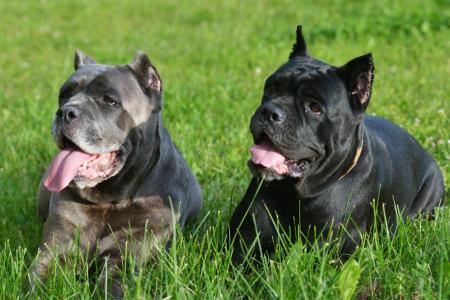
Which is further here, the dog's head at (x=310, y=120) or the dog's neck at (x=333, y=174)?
the dog's neck at (x=333, y=174)

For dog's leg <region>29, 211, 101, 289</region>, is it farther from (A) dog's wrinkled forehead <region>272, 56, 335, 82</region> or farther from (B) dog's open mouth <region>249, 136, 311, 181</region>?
(A) dog's wrinkled forehead <region>272, 56, 335, 82</region>

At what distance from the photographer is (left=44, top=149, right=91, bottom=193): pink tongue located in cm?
477

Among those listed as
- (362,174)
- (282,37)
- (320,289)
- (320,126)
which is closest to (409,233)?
(362,174)

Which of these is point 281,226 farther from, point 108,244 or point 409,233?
point 108,244

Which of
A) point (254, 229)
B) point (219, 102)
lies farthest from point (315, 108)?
point (219, 102)

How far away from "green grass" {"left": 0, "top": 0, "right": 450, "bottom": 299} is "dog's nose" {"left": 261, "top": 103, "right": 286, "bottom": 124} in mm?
725

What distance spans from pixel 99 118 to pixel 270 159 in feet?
3.60

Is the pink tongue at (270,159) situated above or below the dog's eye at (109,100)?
below

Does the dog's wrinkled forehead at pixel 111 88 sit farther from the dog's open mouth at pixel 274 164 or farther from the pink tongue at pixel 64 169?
the dog's open mouth at pixel 274 164

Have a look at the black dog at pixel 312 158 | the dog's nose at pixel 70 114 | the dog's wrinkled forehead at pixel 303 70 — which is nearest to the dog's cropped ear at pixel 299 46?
the black dog at pixel 312 158

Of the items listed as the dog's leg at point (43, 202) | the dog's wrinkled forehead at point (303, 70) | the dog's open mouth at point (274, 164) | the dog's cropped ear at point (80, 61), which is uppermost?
the dog's wrinkled forehead at point (303, 70)

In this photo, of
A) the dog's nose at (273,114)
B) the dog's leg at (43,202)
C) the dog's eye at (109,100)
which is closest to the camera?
the dog's nose at (273,114)

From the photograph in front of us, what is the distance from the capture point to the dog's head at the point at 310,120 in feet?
14.4

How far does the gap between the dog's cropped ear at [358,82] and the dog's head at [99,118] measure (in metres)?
1.31
